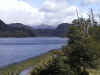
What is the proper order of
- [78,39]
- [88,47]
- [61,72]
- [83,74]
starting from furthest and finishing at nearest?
[78,39] < [88,47] < [83,74] < [61,72]

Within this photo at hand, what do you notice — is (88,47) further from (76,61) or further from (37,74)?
(37,74)

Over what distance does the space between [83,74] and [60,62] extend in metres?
2.45

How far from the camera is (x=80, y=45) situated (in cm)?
2528

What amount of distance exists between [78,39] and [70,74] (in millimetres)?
7179

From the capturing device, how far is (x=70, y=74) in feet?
67.3

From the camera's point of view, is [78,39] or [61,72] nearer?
[61,72]

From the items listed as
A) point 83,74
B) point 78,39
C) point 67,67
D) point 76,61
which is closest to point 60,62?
point 67,67

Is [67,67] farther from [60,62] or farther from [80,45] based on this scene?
[80,45]

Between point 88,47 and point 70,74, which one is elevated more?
point 88,47

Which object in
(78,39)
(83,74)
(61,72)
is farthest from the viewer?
(78,39)

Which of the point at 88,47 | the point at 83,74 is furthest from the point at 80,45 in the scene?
the point at 83,74

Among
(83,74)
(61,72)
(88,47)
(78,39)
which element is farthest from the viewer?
(78,39)

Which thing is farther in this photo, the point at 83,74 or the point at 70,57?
the point at 70,57

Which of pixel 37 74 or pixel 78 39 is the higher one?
pixel 78 39
